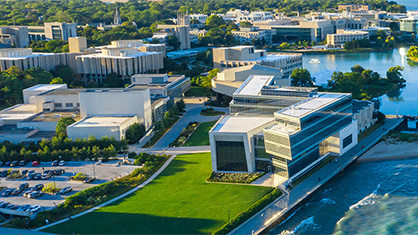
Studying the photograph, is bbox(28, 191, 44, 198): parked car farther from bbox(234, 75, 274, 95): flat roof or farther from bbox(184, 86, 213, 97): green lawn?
bbox(184, 86, 213, 97): green lawn

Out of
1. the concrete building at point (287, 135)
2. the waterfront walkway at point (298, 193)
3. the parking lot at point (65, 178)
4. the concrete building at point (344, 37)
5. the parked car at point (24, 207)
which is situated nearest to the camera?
the waterfront walkway at point (298, 193)

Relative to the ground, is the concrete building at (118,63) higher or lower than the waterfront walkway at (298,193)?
higher

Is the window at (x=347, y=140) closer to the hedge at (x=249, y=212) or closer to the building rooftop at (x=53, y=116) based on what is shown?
the hedge at (x=249, y=212)

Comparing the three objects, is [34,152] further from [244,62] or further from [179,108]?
[244,62]

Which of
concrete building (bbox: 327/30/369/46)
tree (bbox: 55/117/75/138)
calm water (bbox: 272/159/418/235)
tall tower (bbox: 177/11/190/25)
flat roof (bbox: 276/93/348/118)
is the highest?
tall tower (bbox: 177/11/190/25)

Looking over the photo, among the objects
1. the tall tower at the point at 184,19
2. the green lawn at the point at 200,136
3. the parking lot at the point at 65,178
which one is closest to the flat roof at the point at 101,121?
the parking lot at the point at 65,178

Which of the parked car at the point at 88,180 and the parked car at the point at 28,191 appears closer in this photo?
the parked car at the point at 28,191

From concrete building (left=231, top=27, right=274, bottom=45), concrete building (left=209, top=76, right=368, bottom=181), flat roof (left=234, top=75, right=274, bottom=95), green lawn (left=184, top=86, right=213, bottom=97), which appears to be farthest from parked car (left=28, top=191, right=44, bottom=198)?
concrete building (left=231, top=27, right=274, bottom=45)

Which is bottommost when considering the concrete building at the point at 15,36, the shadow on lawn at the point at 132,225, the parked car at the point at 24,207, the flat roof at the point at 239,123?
the shadow on lawn at the point at 132,225
